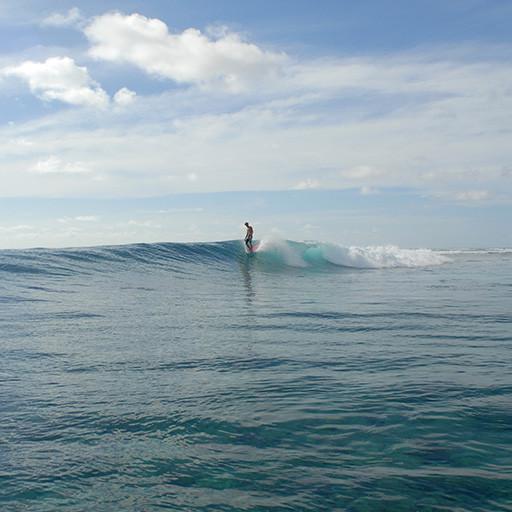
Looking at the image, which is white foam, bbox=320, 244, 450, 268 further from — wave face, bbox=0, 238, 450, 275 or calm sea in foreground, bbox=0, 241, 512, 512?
calm sea in foreground, bbox=0, 241, 512, 512

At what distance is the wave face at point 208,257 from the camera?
22.7 meters

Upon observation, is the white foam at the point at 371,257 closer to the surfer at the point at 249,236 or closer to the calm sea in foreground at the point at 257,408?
the surfer at the point at 249,236

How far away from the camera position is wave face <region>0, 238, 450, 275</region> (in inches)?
893

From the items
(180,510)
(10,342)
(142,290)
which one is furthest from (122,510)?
(142,290)

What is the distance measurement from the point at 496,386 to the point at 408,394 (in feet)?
3.79

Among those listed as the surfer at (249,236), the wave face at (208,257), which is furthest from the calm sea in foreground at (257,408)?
the surfer at (249,236)

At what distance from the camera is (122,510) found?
390 centimetres

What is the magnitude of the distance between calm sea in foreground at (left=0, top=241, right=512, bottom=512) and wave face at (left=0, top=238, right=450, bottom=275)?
9595 mm

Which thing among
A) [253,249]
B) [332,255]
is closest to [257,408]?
[253,249]

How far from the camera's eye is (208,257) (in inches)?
1172

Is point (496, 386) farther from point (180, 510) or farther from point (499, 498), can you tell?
point (180, 510)

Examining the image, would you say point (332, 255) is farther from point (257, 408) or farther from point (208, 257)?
point (257, 408)

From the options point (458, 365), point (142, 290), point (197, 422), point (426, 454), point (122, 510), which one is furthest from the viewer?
point (142, 290)

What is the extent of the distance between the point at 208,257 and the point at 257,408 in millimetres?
24042
